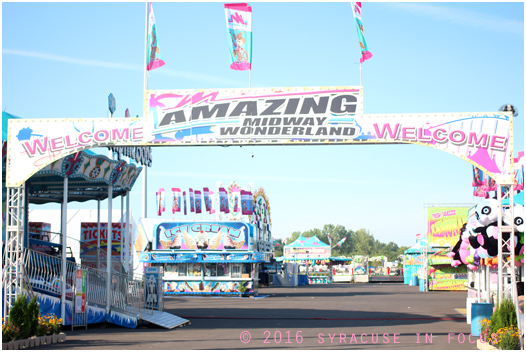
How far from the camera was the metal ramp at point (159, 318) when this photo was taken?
18.0 m

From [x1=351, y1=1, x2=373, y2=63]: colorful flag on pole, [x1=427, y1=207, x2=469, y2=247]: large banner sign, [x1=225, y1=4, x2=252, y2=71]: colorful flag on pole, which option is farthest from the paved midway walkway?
[x1=427, y1=207, x2=469, y2=247]: large banner sign

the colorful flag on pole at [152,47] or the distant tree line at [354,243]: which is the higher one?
the colorful flag on pole at [152,47]

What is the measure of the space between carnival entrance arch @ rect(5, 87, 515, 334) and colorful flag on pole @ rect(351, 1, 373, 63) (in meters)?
1.13

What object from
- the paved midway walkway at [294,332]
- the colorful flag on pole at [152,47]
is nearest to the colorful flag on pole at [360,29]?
the colorful flag on pole at [152,47]

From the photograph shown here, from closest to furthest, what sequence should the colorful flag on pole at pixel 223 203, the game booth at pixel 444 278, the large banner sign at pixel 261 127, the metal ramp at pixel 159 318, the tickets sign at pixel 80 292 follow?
the large banner sign at pixel 261 127, the tickets sign at pixel 80 292, the metal ramp at pixel 159 318, the game booth at pixel 444 278, the colorful flag on pole at pixel 223 203

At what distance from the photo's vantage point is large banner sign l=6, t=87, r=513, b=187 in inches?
545

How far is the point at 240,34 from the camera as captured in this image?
1533 centimetres

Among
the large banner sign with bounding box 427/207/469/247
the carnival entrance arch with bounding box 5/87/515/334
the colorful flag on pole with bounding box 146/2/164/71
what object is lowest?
the large banner sign with bounding box 427/207/469/247

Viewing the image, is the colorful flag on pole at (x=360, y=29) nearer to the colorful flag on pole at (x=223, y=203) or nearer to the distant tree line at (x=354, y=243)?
the colorful flag on pole at (x=223, y=203)

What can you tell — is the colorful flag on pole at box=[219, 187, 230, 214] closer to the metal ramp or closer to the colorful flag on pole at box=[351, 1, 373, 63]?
the metal ramp

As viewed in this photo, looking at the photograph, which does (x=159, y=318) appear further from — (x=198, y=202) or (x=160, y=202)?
(x=160, y=202)

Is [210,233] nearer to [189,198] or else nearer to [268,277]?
[189,198]

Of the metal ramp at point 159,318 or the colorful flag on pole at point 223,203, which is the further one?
the colorful flag on pole at point 223,203

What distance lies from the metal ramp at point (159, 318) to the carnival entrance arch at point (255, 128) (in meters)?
4.25
